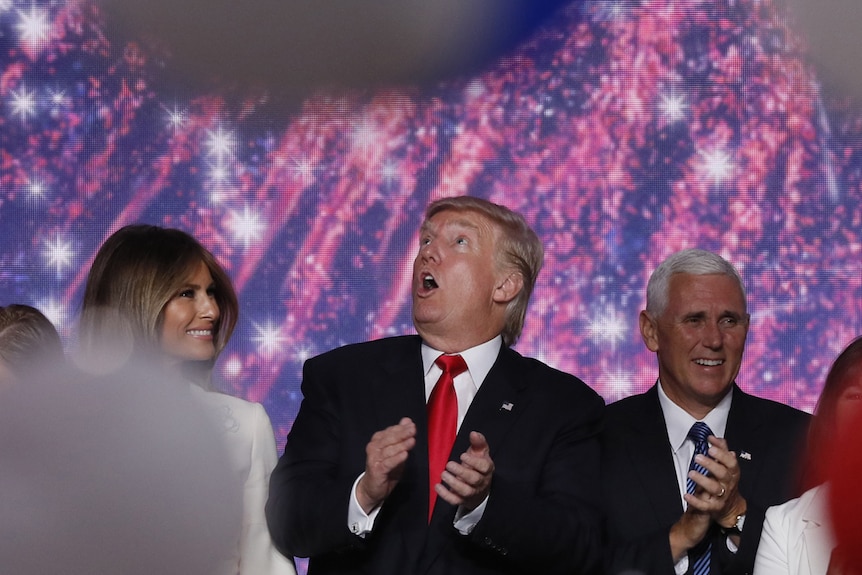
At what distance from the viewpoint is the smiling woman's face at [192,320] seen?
8.32 ft

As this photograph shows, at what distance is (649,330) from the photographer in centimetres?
310

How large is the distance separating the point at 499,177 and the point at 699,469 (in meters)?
1.63

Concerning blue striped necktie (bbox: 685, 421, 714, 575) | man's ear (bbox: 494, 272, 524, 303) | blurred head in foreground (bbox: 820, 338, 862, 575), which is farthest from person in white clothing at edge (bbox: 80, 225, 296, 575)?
blurred head in foreground (bbox: 820, 338, 862, 575)

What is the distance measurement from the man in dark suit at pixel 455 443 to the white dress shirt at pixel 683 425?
0.34 meters

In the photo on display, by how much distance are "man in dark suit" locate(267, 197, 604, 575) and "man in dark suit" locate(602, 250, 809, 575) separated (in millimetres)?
236

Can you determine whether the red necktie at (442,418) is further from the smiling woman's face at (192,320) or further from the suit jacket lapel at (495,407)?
the smiling woman's face at (192,320)

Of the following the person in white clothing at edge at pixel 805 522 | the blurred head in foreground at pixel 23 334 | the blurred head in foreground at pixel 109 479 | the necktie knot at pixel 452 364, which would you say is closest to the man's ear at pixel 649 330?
the necktie knot at pixel 452 364

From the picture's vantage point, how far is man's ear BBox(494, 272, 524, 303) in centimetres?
268

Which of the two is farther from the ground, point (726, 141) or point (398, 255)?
point (726, 141)

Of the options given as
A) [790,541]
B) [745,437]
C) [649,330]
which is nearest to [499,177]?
[649,330]

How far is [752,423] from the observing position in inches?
112

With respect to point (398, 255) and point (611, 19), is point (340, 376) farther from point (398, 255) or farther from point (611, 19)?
point (611, 19)

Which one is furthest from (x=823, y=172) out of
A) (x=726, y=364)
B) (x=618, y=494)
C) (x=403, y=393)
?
(x=403, y=393)

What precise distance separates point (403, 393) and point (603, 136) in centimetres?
185
